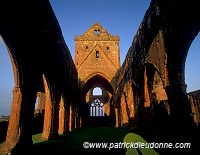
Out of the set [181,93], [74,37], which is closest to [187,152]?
[181,93]

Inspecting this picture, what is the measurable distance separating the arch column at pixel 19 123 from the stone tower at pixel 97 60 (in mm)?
15340

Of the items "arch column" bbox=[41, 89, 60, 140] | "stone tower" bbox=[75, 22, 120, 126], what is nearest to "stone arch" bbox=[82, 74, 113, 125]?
"stone tower" bbox=[75, 22, 120, 126]

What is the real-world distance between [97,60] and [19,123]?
58.2 ft

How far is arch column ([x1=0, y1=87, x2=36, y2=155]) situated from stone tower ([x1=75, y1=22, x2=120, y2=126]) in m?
15.3

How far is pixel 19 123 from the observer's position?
5.81 metres

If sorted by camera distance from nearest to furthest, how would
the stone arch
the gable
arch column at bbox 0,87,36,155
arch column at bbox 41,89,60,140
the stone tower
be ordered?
arch column at bbox 0,87,36,155, arch column at bbox 41,89,60,140, the stone tower, the stone arch, the gable

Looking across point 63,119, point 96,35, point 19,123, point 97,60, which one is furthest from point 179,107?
point 96,35

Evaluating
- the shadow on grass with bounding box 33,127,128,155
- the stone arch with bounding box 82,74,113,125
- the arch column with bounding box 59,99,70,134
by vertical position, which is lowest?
the shadow on grass with bounding box 33,127,128,155

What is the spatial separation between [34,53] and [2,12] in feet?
7.36

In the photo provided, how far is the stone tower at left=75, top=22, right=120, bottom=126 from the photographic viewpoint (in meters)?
22.3

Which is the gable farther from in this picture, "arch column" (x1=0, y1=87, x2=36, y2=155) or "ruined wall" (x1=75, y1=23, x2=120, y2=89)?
"arch column" (x1=0, y1=87, x2=36, y2=155)

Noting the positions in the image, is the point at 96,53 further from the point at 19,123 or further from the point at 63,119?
the point at 19,123

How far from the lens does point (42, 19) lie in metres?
7.13

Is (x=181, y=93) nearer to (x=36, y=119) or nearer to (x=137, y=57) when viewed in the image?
(x=137, y=57)
